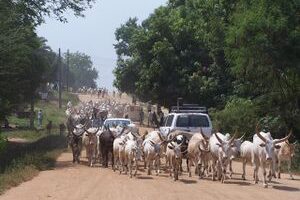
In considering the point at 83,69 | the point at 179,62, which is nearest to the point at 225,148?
the point at 179,62

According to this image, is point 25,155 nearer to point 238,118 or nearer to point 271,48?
point 238,118

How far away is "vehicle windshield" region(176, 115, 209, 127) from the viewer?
27.0m

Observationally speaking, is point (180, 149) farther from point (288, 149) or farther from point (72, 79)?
point (72, 79)

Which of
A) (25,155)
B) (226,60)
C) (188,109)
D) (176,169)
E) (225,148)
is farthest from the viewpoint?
(226,60)

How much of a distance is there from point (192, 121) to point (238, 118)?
7062 mm

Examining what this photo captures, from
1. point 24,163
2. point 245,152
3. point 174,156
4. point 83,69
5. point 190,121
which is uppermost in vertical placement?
point 83,69

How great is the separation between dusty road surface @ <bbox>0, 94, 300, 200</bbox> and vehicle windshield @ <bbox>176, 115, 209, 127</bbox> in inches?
152

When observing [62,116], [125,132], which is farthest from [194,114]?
[62,116]

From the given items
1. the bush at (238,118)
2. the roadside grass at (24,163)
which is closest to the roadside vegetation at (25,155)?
the roadside grass at (24,163)

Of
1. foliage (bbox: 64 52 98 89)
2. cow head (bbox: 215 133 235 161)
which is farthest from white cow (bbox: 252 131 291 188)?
foliage (bbox: 64 52 98 89)

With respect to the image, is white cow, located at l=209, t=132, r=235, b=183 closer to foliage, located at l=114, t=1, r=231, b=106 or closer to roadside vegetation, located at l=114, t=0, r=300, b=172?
roadside vegetation, located at l=114, t=0, r=300, b=172

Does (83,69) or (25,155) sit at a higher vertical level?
(83,69)

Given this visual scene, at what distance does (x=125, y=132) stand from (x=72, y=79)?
122 meters

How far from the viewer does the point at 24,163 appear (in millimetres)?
25672
